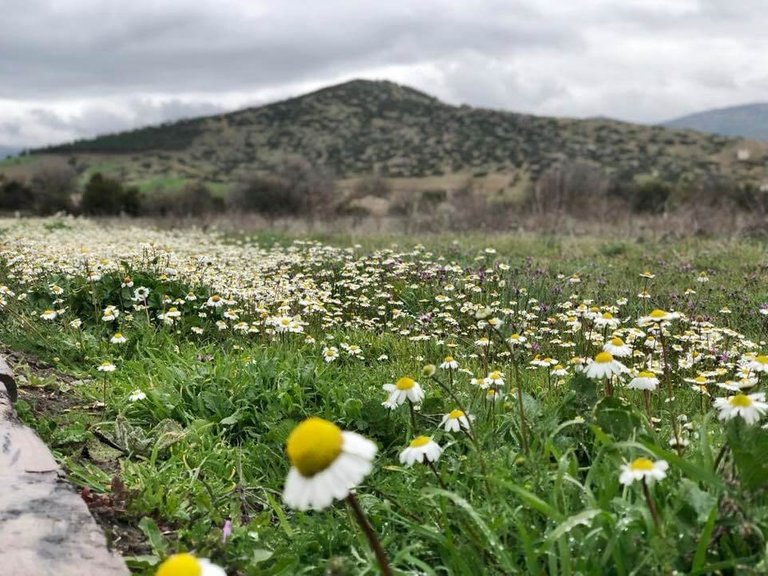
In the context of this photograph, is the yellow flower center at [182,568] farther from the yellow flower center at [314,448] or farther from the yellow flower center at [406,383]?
the yellow flower center at [406,383]

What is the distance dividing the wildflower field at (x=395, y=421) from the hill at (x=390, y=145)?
38.1 m

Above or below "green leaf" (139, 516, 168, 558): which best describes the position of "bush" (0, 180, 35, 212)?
above

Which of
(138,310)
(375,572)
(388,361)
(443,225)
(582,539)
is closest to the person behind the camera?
(582,539)

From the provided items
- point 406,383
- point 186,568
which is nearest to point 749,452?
point 406,383

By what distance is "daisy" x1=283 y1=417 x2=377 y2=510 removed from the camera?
1.64 metres

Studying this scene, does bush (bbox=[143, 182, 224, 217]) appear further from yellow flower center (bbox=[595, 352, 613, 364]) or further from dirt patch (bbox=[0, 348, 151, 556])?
yellow flower center (bbox=[595, 352, 613, 364])

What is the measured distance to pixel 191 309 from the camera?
6426 millimetres

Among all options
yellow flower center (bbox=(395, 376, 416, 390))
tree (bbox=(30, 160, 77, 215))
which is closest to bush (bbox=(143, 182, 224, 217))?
tree (bbox=(30, 160, 77, 215))

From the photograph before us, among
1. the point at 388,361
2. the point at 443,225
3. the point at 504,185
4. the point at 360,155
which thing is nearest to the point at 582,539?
the point at 388,361

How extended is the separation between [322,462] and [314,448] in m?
0.04

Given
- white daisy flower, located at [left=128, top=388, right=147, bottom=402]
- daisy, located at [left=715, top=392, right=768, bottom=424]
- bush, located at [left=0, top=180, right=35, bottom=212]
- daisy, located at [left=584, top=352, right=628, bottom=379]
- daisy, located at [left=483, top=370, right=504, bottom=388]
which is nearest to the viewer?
daisy, located at [left=715, top=392, right=768, bottom=424]

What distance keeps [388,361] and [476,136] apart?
6227 centimetres

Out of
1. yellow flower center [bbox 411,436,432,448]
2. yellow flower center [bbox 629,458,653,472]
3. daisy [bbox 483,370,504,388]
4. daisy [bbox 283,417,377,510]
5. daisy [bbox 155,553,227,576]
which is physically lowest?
daisy [bbox 483,370,504,388]

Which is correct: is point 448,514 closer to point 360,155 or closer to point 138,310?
point 138,310
